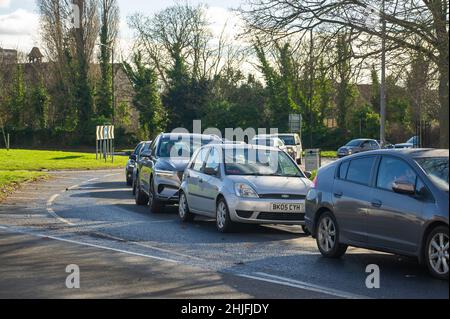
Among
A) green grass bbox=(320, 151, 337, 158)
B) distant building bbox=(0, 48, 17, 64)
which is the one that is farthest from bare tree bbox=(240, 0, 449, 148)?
distant building bbox=(0, 48, 17, 64)

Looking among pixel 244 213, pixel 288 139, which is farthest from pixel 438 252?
pixel 288 139

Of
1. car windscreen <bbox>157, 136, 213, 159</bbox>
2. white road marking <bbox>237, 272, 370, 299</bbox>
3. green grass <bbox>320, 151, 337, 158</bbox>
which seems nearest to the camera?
white road marking <bbox>237, 272, 370, 299</bbox>

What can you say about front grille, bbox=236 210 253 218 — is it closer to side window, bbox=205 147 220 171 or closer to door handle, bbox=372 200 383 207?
side window, bbox=205 147 220 171

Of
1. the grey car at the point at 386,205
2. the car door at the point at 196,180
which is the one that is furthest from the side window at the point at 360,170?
the car door at the point at 196,180

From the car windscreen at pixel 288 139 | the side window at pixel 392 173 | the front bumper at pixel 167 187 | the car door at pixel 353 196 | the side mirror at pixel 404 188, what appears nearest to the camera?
the side mirror at pixel 404 188

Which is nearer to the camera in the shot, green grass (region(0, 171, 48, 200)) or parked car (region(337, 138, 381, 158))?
green grass (region(0, 171, 48, 200))

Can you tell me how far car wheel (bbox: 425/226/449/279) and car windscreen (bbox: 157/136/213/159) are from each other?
10.2m

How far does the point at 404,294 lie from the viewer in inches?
330

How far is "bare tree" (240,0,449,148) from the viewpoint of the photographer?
53.9 ft

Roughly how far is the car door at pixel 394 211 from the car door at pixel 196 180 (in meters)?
5.42

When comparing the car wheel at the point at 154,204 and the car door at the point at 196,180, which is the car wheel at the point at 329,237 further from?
the car wheel at the point at 154,204

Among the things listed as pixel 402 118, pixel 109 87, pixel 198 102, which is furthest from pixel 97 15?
pixel 402 118

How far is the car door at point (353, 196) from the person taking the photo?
413 inches
